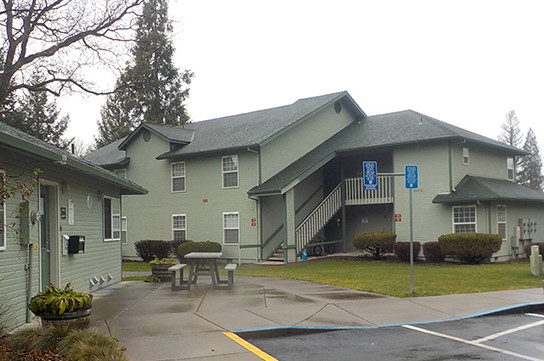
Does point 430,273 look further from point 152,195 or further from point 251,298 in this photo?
point 152,195

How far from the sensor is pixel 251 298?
11789mm

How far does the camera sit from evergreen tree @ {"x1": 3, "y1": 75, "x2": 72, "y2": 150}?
39000 mm

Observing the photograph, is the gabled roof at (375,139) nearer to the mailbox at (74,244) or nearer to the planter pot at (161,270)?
the planter pot at (161,270)

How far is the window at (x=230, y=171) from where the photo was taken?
80.4ft

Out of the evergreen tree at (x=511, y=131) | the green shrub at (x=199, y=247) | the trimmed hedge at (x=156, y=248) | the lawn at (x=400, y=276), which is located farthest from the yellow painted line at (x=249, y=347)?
the evergreen tree at (x=511, y=131)

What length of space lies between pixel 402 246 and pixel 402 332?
13962 mm


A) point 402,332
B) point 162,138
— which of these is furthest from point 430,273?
point 162,138

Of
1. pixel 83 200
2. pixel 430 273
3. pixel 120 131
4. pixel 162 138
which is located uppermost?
pixel 120 131

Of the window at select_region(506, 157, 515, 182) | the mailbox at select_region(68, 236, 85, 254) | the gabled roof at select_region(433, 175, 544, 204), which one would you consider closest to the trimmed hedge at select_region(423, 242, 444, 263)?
the gabled roof at select_region(433, 175, 544, 204)

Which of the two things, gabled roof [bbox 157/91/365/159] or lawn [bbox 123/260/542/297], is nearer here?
lawn [bbox 123/260/542/297]

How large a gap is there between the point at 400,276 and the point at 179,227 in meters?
12.9

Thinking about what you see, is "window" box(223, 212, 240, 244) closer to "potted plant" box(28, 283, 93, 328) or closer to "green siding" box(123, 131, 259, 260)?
"green siding" box(123, 131, 259, 260)

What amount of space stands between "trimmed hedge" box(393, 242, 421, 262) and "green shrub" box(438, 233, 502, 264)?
1.24 m

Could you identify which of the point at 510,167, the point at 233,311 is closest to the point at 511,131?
the point at 510,167
